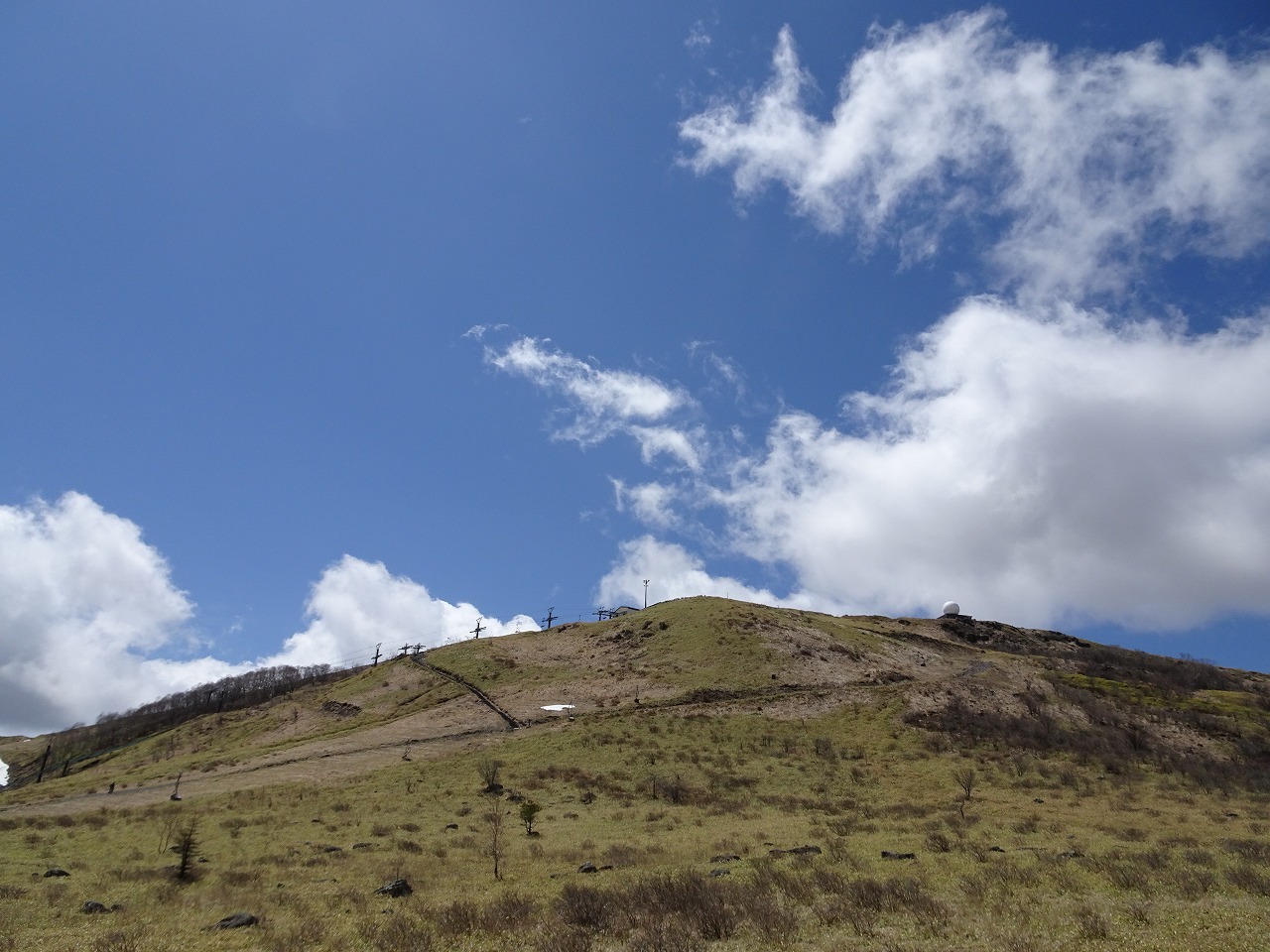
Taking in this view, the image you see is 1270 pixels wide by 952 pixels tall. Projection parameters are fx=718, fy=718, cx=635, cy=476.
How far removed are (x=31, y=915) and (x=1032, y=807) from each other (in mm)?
41501

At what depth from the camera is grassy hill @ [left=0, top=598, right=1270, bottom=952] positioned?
17562 millimetres

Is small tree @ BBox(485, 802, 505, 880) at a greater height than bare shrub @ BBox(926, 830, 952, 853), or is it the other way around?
bare shrub @ BBox(926, 830, 952, 853)

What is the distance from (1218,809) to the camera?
36875 millimetres

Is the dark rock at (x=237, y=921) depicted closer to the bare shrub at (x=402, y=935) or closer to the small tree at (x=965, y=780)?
the bare shrub at (x=402, y=935)

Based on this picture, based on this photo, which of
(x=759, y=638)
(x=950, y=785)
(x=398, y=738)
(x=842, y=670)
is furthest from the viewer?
(x=759, y=638)

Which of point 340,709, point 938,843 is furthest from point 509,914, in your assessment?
point 340,709

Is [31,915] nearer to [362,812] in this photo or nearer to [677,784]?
[362,812]

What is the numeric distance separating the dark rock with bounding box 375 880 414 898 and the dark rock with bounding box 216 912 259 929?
394 centimetres

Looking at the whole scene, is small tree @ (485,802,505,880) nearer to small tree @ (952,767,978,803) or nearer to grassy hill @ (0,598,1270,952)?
grassy hill @ (0,598,1270,952)

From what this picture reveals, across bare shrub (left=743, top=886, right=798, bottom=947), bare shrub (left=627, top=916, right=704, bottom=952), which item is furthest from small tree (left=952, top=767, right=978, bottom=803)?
bare shrub (left=627, top=916, right=704, bottom=952)

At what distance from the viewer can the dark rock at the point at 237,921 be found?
61.1 ft

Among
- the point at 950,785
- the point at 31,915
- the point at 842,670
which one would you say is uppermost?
the point at 842,670

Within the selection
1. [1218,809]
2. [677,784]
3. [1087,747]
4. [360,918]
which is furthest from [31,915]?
[1087,747]

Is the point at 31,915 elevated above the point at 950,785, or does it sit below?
below
